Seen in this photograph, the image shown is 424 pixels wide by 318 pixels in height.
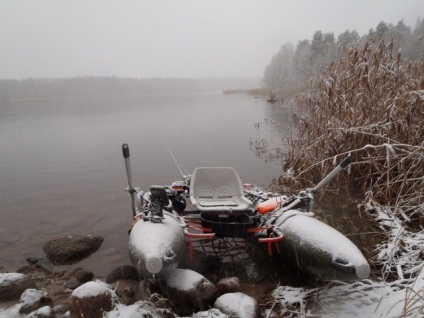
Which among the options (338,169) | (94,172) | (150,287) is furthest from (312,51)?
(150,287)

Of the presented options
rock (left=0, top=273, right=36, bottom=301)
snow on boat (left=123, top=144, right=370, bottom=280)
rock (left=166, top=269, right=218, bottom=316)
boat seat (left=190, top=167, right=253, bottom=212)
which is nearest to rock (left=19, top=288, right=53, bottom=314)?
rock (left=0, top=273, right=36, bottom=301)

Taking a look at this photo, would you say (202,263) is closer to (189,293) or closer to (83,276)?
(189,293)

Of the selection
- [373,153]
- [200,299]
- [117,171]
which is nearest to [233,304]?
[200,299]

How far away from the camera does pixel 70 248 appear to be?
660 cm

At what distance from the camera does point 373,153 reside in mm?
6680

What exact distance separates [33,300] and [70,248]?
6.42 feet

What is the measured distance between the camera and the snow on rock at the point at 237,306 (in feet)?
12.5

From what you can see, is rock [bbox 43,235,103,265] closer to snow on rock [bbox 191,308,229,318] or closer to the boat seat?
the boat seat

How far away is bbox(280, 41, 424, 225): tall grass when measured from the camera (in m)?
5.92

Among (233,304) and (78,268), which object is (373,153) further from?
(78,268)

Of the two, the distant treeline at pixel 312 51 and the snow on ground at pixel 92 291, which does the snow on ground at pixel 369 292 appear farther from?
the distant treeline at pixel 312 51

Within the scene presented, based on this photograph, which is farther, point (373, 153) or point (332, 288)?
point (373, 153)

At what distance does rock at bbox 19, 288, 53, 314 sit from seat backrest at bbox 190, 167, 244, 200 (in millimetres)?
2866

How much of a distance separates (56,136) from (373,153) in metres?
23.0
